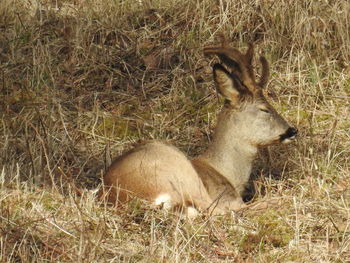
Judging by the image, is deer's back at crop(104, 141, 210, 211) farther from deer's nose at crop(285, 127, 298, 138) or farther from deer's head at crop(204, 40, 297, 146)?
deer's nose at crop(285, 127, 298, 138)

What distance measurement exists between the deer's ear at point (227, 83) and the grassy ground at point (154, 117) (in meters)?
0.64

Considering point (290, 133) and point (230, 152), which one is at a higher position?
point (290, 133)

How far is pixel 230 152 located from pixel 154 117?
1.22m

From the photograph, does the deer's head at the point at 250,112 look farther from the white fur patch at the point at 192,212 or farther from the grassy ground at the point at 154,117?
the white fur patch at the point at 192,212

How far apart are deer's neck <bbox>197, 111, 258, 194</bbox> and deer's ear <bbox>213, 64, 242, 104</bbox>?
0.15 m

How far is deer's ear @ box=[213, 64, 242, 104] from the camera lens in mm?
6680

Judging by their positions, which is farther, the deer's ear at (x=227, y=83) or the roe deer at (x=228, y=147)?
the deer's ear at (x=227, y=83)

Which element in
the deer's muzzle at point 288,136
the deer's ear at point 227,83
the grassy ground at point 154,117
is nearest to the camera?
the grassy ground at point 154,117

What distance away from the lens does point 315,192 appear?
246 inches

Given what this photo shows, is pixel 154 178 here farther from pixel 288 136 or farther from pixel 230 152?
pixel 288 136

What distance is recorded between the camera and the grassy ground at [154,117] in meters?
5.36

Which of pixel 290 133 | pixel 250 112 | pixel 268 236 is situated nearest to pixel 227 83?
pixel 250 112

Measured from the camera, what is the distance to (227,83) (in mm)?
6730

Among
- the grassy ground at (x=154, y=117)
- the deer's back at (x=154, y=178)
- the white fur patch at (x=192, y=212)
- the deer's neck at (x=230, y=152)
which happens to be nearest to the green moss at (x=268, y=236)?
the grassy ground at (x=154, y=117)
